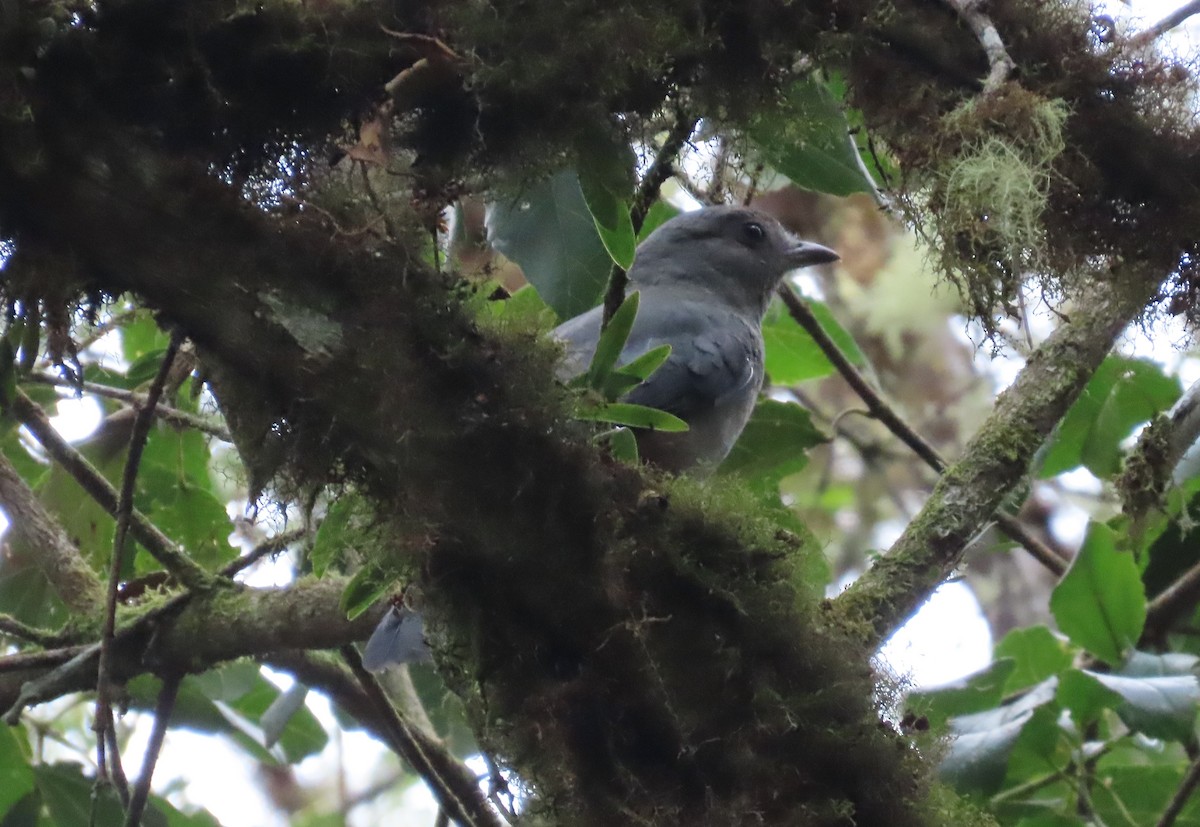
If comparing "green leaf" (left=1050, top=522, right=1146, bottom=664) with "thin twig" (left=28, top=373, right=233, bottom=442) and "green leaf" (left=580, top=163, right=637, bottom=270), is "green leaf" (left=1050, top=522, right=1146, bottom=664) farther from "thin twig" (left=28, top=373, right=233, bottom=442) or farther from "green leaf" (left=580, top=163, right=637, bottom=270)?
"thin twig" (left=28, top=373, right=233, bottom=442)

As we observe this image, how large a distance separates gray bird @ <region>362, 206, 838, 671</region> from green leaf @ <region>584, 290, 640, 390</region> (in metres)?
0.77

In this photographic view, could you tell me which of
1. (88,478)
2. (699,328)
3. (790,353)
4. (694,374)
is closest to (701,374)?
(694,374)

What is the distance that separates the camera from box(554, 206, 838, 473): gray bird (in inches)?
145

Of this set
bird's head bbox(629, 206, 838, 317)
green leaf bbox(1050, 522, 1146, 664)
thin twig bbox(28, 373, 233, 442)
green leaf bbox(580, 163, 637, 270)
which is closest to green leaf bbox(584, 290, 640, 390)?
green leaf bbox(580, 163, 637, 270)

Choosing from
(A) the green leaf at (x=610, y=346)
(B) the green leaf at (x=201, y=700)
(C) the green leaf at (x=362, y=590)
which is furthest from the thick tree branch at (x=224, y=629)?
(A) the green leaf at (x=610, y=346)

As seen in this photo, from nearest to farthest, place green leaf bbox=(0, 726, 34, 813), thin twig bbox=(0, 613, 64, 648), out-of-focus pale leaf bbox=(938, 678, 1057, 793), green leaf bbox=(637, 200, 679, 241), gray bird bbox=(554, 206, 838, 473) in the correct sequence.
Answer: green leaf bbox=(0, 726, 34, 813), thin twig bbox=(0, 613, 64, 648), out-of-focus pale leaf bbox=(938, 678, 1057, 793), gray bird bbox=(554, 206, 838, 473), green leaf bbox=(637, 200, 679, 241)

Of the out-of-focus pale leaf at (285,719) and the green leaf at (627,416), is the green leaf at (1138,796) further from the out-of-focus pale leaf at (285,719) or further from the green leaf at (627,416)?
the out-of-focus pale leaf at (285,719)

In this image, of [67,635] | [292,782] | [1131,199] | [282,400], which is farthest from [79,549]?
[292,782]

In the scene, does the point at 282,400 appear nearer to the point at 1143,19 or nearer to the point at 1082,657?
the point at 1143,19

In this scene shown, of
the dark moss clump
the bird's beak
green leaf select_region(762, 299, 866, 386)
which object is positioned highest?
the bird's beak

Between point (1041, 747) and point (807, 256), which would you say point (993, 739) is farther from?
point (807, 256)

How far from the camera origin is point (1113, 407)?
352 cm

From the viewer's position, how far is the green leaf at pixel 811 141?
2.06 meters

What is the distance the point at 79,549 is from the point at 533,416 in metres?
2.32
